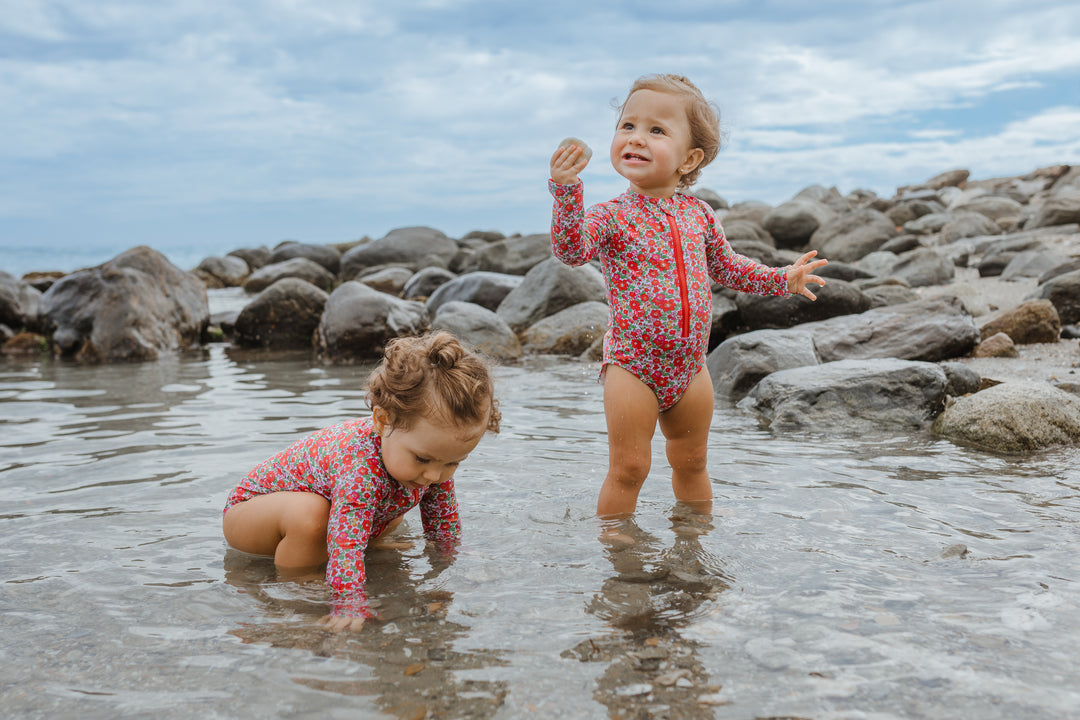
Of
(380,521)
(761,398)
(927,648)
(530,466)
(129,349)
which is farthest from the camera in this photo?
(129,349)

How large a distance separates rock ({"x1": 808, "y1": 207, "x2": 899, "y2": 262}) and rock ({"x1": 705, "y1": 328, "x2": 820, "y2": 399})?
12.4 metres

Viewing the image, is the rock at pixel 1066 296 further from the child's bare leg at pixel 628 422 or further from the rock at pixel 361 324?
the child's bare leg at pixel 628 422

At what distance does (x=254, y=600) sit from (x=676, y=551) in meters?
1.81

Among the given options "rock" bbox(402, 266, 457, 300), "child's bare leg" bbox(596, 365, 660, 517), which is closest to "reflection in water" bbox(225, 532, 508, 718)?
"child's bare leg" bbox(596, 365, 660, 517)

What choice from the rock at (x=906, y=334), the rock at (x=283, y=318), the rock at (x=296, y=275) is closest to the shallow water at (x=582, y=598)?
the rock at (x=906, y=334)

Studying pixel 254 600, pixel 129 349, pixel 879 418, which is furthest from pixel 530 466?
pixel 129 349

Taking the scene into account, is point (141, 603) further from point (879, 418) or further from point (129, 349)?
point (129, 349)

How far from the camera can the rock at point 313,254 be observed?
28.6 m

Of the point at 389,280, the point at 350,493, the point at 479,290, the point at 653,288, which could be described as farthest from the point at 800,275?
the point at 389,280

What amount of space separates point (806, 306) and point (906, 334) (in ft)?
5.30

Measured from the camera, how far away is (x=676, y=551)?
397 cm

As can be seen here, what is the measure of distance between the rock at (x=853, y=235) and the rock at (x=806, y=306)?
10.2 metres

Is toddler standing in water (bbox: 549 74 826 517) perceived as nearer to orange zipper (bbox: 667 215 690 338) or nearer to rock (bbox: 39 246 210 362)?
orange zipper (bbox: 667 215 690 338)

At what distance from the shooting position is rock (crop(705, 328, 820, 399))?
8469 millimetres
